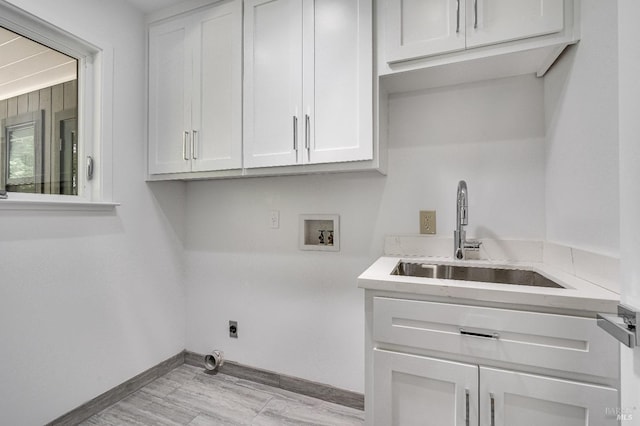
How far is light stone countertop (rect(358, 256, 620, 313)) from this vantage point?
2.96 feet

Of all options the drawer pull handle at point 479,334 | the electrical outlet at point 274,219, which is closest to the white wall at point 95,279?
the electrical outlet at point 274,219

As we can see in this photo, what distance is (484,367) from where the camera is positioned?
101cm

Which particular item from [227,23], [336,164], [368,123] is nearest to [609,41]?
[368,123]

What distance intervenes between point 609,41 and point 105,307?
261cm

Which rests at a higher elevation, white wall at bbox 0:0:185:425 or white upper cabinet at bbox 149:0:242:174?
white upper cabinet at bbox 149:0:242:174

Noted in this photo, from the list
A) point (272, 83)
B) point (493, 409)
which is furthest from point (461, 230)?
point (272, 83)

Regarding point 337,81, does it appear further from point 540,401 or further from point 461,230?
point 540,401

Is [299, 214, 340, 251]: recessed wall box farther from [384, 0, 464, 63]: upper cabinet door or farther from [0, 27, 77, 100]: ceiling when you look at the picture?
[0, 27, 77, 100]: ceiling

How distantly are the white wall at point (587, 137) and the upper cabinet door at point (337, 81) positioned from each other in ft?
2.64

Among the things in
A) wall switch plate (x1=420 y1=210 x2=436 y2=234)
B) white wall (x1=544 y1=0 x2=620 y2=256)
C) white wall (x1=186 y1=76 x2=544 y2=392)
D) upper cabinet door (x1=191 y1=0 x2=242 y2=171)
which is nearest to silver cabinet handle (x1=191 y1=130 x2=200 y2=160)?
upper cabinet door (x1=191 y1=0 x2=242 y2=171)

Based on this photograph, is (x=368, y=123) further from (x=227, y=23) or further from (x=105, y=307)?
(x=105, y=307)

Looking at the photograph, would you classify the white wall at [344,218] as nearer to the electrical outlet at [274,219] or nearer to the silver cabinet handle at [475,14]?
the electrical outlet at [274,219]

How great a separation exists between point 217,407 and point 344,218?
135 cm

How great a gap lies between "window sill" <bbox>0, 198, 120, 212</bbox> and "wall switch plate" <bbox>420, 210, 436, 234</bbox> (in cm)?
178
